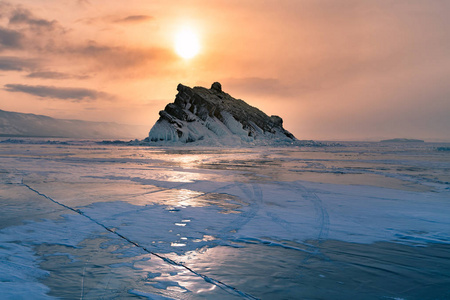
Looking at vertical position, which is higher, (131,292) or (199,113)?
(199,113)

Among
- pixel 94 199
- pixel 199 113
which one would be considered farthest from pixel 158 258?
pixel 199 113

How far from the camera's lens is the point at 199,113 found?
2537 inches

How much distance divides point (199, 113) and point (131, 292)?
62.1 metres

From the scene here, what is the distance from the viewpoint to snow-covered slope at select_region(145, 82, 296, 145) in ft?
191

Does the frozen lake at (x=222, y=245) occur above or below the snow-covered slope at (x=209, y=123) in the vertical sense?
below

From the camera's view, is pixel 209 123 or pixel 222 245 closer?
pixel 222 245

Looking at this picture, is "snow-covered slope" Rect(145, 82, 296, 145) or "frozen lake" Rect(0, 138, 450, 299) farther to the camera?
"snow-covered slope" Rect(145, 82, 296, 145)

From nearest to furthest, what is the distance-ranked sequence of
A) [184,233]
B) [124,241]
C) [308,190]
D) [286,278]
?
[286,278] < [124,241] < [184,233] < [308,190]

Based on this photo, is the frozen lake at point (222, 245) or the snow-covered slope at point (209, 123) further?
the snow-covered slope at point (209, 123)

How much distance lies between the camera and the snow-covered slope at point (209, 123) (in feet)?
191

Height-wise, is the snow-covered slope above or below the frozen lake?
above

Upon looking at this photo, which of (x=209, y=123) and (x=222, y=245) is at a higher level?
(x=209, y=123)

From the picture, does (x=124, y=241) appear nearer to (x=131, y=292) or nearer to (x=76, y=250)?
(x=76, y=250)

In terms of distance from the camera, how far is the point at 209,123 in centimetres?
6312
